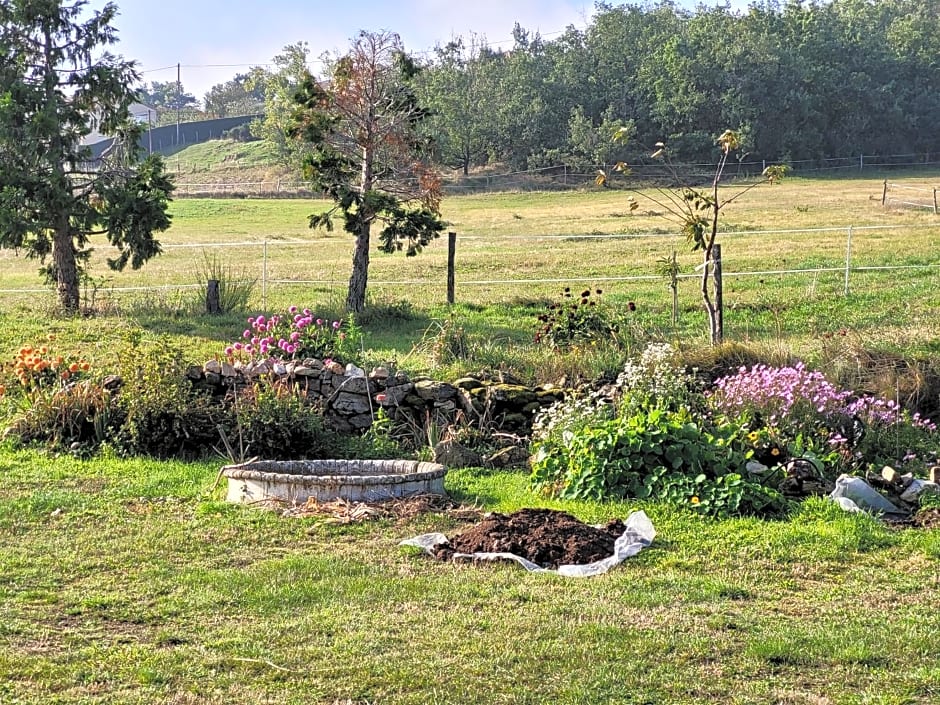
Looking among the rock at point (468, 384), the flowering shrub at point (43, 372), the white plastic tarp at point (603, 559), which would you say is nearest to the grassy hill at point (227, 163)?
the flowering shrub at point (43, 372)

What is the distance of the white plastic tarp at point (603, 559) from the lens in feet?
20.6

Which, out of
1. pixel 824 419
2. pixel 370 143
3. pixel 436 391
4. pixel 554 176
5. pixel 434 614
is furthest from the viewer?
pixel 554 176

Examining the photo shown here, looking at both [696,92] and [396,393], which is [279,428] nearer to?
[396,393]

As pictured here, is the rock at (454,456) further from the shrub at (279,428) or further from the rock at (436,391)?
the shrub at (279,428)

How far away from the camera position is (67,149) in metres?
17.0

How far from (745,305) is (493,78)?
6385cm

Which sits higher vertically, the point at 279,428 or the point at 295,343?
the point at 295,343

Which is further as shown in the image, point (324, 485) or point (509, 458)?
point (509, 458)

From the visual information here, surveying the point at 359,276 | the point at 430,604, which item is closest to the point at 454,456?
the point at 430,604

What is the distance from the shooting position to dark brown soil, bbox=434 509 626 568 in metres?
6.49

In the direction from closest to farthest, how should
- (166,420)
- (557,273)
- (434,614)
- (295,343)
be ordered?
(434,614) < (166,420) < (295,343) < (557,273)

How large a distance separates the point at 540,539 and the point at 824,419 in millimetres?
3434

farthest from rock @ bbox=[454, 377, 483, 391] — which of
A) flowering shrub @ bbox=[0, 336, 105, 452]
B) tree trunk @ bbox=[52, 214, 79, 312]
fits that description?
tree trunk @ bbox=[52, 214, 79, 312]

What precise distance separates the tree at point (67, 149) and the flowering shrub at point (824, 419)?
10470 millimetres
